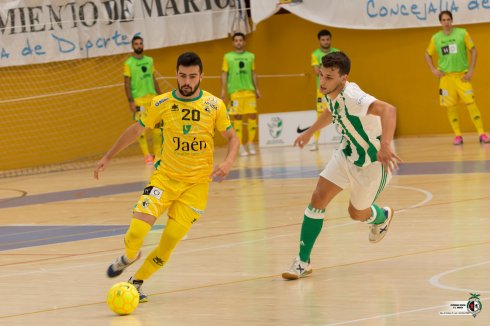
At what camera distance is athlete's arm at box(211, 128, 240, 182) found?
863 cm

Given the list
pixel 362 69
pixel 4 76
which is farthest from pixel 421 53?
pixel 4 76

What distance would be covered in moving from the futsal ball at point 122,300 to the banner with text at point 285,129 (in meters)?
16.3

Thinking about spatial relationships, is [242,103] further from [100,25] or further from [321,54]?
[100,25]

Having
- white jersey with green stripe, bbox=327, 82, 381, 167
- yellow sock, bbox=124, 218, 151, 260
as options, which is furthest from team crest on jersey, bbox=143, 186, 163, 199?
white jersey with green stripe, bbox=327, 82, 381, 167

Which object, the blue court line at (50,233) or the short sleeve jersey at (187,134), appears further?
the blue court line at (50,233)

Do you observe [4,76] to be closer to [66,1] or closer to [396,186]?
[66,1]

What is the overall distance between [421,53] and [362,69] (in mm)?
1449

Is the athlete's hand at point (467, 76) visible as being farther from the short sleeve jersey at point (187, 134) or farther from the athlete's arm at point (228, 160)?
the short sleeve jersey at point (187, 134)

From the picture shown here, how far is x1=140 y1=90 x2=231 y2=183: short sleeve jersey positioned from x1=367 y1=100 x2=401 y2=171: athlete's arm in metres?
1.33

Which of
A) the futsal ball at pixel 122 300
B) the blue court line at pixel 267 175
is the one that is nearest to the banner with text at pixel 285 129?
the blue court line at pixel 267 175

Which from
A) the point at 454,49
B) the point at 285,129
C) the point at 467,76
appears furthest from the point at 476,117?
the point at 285,129

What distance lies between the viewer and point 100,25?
23.3 meters

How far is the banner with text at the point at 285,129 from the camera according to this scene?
24.5 m

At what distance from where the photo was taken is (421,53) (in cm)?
2478
